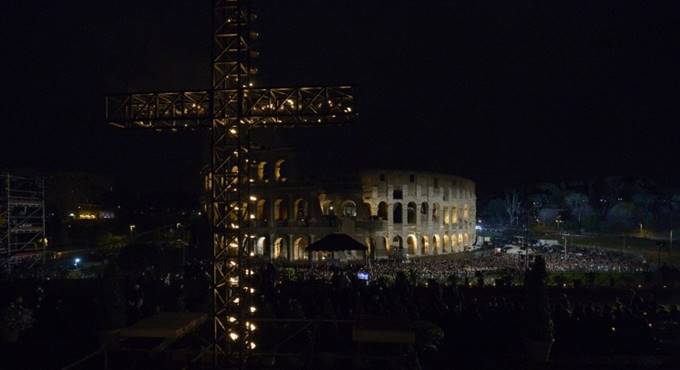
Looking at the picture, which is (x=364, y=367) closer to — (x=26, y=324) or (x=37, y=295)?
(x=26, y=324)

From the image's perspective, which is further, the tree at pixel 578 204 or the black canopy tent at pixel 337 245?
the tree at pixel 578 204

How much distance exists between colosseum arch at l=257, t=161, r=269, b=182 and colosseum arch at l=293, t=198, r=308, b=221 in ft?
14.1

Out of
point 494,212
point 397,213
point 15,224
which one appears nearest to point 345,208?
point 397,213

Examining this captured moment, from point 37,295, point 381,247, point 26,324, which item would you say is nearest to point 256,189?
point 381,247

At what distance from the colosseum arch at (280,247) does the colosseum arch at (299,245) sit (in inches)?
38.6

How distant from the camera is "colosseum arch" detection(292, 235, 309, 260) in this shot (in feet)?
158

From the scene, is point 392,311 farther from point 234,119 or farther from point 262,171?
point 262,171

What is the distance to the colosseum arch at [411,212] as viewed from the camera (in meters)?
53.0

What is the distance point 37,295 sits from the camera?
19781mm

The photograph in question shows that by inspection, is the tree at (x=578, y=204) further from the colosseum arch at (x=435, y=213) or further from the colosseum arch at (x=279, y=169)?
the colosseum arch at (x=279, y=169)

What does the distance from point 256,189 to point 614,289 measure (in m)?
34.8

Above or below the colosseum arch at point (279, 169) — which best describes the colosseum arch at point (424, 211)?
Answer: below

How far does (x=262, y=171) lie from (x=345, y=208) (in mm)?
9668

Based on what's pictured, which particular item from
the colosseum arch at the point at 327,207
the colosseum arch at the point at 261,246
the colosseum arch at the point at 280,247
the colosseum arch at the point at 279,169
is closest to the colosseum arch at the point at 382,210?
the colosseum arch at the point at 327,207
